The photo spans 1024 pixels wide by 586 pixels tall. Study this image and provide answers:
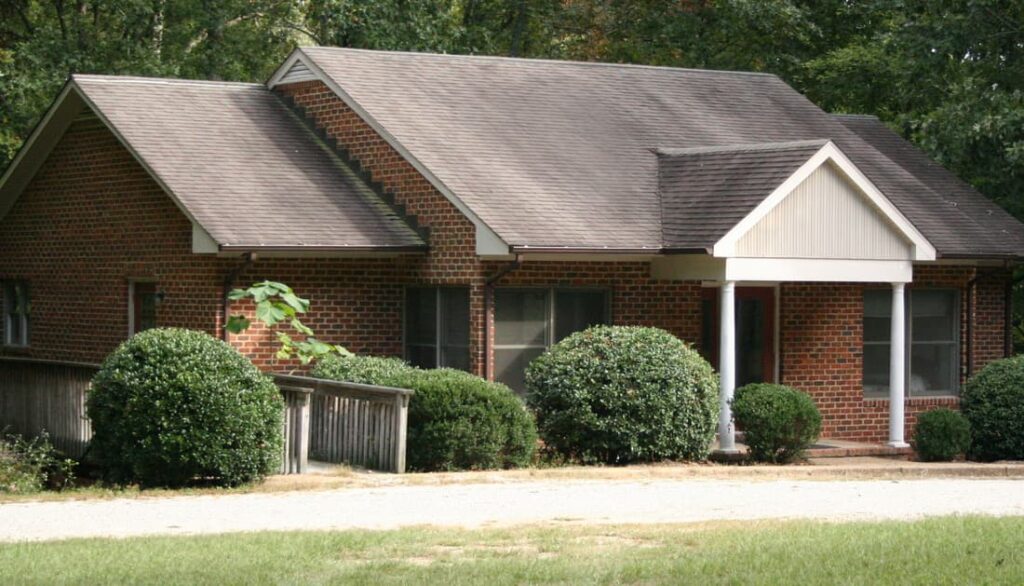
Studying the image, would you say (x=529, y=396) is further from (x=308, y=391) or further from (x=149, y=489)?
(x=149, y=489)

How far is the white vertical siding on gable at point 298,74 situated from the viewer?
25234 mm

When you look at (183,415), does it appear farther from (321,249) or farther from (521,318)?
(521,318)

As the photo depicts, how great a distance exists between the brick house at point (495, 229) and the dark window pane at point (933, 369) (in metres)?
0.03

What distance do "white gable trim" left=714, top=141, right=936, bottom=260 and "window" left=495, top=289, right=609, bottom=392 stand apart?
233 cm

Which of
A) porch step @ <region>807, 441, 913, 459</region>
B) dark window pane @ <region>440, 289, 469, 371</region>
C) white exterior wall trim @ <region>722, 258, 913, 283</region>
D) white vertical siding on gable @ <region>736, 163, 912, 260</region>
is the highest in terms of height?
white vertical siding on gable @ <region>736, 163, 912, 260</region>

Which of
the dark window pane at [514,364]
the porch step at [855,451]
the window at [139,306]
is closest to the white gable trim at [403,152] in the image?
the dark window pane at [514,364]

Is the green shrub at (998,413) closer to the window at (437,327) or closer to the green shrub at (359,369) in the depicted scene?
the window at (437,327)

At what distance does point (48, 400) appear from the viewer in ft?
72.2

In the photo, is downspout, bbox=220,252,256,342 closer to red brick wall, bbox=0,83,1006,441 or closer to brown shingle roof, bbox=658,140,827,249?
red brick wall, bbox=0,83,1006,441

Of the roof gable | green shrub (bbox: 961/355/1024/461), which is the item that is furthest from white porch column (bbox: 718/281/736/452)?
the roof gable

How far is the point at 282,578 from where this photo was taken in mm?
11445

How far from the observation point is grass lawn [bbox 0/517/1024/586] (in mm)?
11586

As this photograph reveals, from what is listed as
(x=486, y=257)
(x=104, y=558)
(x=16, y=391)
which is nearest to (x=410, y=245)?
(x=486, y=257)

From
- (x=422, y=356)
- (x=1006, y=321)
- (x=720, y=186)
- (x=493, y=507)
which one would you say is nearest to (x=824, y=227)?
(x=720, y=186)
